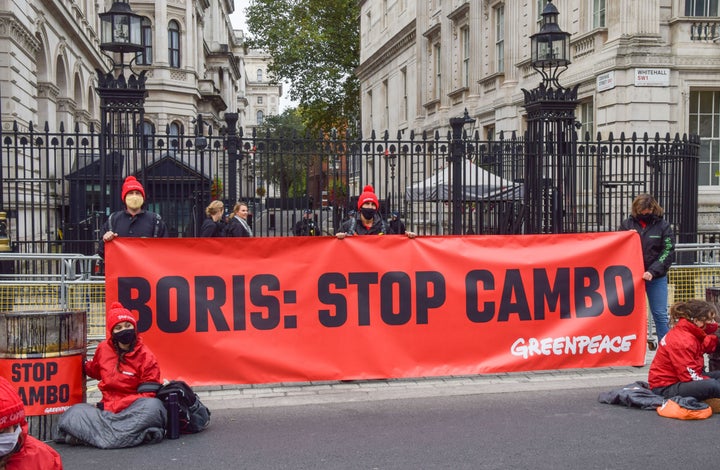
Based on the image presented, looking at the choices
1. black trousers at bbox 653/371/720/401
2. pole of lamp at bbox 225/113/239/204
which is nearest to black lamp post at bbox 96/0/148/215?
pole of lamp at bbox 225/113/239/204

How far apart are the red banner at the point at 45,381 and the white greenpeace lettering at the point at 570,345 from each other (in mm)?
4126

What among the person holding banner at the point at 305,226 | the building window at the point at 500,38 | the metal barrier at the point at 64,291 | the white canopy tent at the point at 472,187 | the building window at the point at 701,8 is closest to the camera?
the metal barrier at the point at 64,291

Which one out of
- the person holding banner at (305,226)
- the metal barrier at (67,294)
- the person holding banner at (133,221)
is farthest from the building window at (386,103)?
the person holding banner at (133,221)

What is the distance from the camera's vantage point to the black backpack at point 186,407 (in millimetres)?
6414

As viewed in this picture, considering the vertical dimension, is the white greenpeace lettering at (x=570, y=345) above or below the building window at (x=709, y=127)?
below

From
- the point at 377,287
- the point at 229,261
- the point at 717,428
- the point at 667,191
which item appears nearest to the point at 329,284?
the point at 377,287

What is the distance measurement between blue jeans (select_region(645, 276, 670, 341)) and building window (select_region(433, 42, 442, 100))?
25792 mm

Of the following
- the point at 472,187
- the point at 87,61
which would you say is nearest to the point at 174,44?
the point at 87,61

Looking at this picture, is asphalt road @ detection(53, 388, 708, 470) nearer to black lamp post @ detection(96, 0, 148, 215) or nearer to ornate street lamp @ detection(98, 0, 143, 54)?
black lamp post @ detection(96, 0, 148, 215)

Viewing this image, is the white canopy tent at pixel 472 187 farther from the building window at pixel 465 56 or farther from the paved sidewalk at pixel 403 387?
the building window at pixel 465 56

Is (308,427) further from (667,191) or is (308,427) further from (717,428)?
(667,191)

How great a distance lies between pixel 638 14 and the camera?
62.1 feet

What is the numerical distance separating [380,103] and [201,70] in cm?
2319

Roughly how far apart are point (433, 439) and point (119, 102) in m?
7.22
